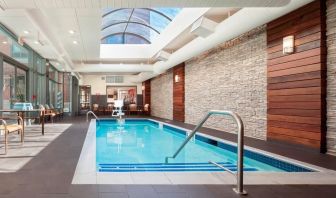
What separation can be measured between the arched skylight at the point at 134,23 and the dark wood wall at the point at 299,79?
18.2ft

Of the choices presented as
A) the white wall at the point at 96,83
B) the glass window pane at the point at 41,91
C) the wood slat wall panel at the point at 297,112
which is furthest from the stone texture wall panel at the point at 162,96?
the wood slat wall panel at the point at 297,112

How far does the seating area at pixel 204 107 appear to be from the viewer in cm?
281

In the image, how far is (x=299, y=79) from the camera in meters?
5.10

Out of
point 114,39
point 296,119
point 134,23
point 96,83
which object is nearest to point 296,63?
point 296,119

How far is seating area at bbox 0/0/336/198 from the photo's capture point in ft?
9.23

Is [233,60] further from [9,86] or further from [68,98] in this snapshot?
[68,98]

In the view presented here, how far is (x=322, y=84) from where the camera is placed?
4.59 meters

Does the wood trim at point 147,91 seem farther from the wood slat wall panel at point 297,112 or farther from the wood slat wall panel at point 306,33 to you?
the wood slat wall panel at point 306,33

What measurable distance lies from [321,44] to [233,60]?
319 cm

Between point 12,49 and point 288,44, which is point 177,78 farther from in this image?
point 288,44

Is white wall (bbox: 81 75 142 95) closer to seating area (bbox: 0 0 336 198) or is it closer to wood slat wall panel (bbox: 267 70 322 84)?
seating area (bbox: 0 0 336 198)

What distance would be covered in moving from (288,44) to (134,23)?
10016 millimetres

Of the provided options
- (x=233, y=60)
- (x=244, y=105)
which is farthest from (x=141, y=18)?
(x=244, y=105)

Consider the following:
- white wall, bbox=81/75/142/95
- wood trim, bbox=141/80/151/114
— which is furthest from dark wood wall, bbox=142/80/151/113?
white wall, bbox=81/75/142/95
